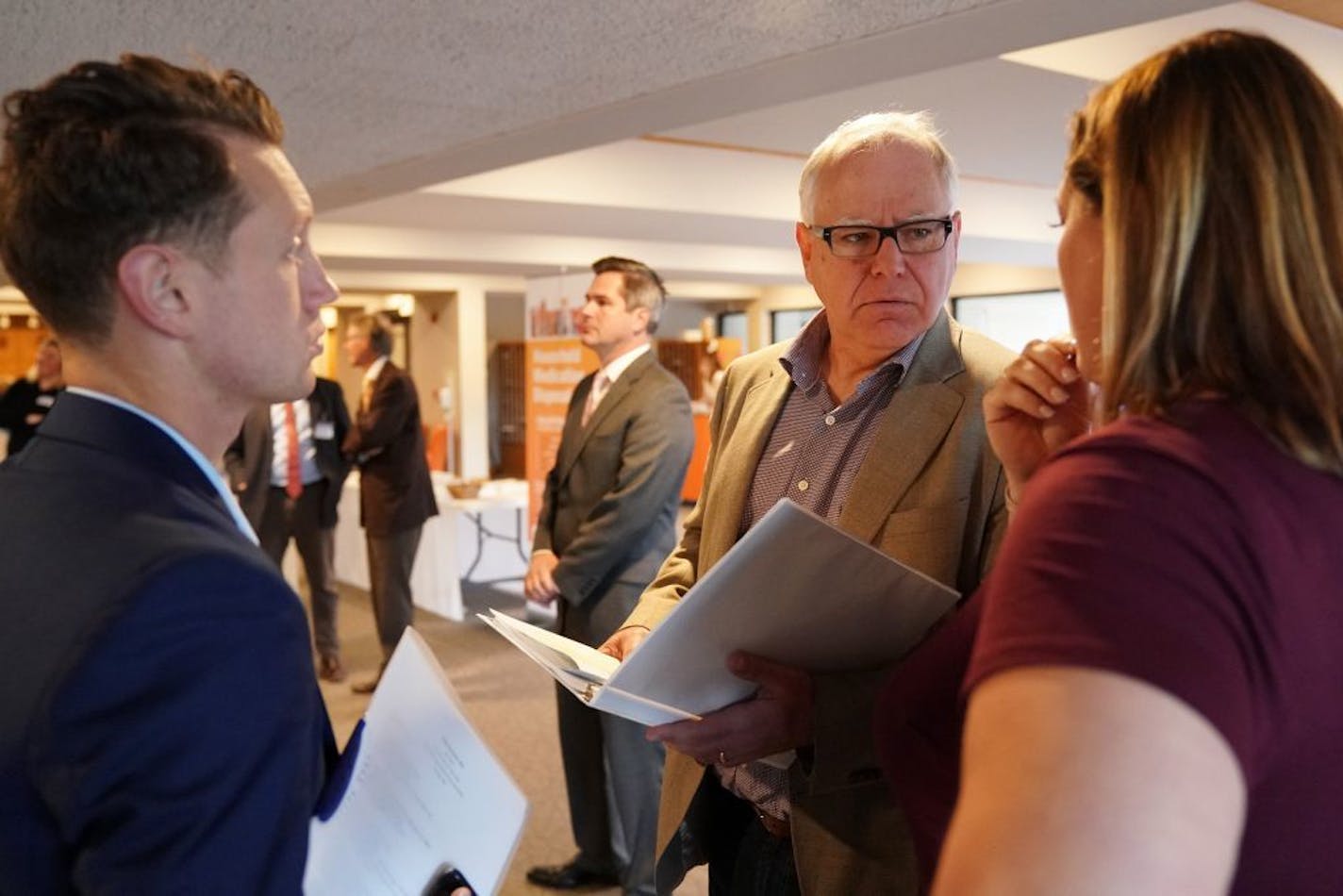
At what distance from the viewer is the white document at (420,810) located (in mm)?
929

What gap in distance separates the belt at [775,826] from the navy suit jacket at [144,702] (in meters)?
0.86

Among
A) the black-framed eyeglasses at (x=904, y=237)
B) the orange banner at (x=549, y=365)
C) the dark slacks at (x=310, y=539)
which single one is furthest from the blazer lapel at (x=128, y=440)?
the dark slacks at (x=310, y=539)

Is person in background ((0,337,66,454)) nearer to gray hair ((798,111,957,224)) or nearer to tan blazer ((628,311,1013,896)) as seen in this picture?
gray hair ((798,111,957,224))

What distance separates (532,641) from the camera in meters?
1.26

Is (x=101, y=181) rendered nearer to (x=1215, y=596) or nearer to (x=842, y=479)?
(x=1215, y=596)

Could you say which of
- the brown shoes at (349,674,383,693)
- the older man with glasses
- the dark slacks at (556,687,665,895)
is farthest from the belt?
the brown shoes at (349,674,383,693)

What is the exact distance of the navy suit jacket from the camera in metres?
0.74

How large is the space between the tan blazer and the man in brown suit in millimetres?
3605

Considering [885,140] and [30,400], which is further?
[30,400]

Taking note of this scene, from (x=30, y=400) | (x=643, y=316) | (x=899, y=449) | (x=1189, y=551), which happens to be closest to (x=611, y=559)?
(x=643, y=316)

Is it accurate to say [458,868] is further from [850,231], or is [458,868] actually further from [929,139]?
[929,139]

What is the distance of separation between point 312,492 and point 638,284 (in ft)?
8.84

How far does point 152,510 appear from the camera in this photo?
811 mm

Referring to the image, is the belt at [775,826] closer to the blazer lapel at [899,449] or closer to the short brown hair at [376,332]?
the blazer lapel at [899,449]
